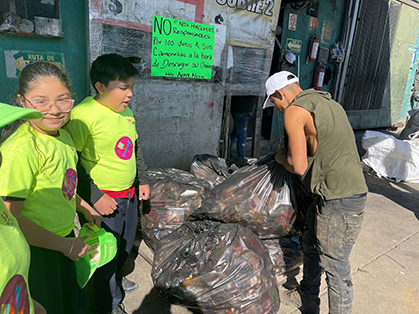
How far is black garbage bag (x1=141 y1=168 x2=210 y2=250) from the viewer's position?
2.56 metres

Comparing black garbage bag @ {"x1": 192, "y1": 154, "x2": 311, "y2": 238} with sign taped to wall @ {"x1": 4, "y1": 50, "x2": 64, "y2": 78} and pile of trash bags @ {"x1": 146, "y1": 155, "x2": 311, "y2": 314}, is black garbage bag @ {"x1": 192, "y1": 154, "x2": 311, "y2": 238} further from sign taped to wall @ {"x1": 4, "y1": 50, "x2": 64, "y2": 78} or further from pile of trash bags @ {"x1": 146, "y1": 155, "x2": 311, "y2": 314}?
sign taped to wall @ {"x1": 4, "y1": 50, "x2": 64, "y2": 78}

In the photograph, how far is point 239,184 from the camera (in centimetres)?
228

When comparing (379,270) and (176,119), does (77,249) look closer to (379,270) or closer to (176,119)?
(176,119)

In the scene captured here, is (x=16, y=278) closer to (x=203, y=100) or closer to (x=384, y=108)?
(x=203, y=100)

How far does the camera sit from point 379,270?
2721 millimetres

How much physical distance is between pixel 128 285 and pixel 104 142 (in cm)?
119

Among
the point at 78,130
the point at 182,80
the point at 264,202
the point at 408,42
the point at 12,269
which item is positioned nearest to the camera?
the point at 12,269

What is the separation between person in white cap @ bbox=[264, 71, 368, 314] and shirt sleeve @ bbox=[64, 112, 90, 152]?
3.77 feet

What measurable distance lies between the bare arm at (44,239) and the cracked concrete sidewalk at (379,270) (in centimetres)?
107

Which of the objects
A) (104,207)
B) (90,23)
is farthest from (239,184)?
(90,23)

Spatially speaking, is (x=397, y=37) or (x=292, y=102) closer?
(x=292, y=102)

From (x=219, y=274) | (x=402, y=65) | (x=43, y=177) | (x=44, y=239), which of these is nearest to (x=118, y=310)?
(x=219, y=274)

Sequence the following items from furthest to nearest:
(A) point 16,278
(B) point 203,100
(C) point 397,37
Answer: (C) point 397,37, (B) point 203,100, (A) point 16,278

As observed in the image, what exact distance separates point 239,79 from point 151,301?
2917mm
